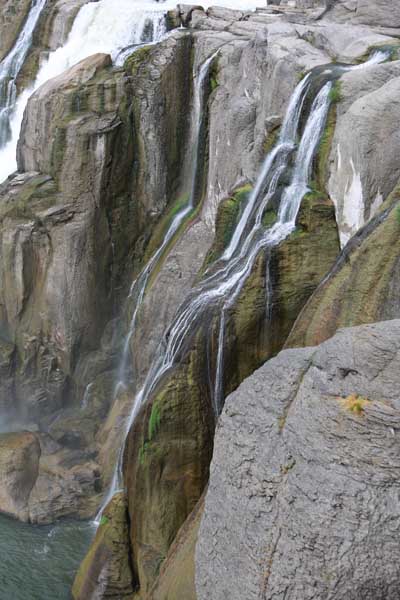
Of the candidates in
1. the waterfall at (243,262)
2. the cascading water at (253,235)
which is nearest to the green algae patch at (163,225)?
the cascading water at (253,235)

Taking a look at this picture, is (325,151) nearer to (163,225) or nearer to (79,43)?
(163,225)

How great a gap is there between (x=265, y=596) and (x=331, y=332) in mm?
4177

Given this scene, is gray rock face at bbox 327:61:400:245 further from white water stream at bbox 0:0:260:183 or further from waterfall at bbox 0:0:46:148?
waterfall at bbox 0:0:46:148

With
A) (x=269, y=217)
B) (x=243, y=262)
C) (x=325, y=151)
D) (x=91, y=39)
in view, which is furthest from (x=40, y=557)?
(x=91, y=39)

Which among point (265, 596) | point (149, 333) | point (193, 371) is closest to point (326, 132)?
point (193, 371)

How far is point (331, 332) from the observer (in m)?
9.80

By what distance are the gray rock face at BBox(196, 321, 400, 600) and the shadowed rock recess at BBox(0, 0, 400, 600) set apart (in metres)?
0.02

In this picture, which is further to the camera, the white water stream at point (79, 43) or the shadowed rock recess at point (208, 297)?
the white water stream at point (79, 43)

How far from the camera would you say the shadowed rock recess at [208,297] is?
6867mm

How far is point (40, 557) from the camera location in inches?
507

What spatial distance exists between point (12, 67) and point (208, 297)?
1595 centimetres

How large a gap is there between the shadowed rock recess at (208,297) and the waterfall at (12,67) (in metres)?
0.09

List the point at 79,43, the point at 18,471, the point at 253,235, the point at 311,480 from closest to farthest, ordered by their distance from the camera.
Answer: the point at 311,480
the point at 253,235
the point at 18,471
the point at 79,43

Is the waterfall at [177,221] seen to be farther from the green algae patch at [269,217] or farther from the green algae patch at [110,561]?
the green algae patch at [110,561]
